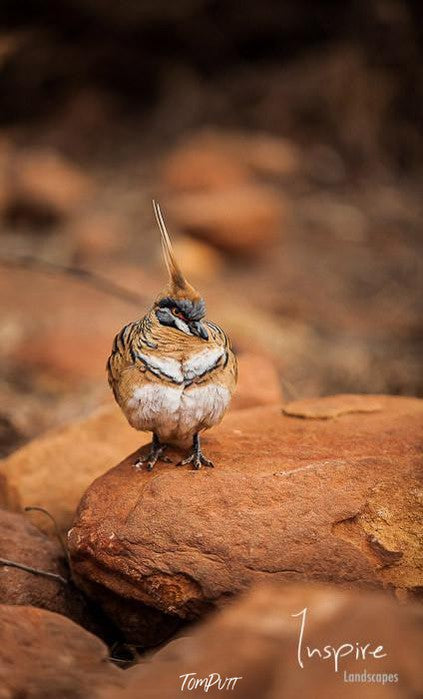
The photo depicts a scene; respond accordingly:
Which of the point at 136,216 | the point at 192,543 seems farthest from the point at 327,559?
the point at 136,216

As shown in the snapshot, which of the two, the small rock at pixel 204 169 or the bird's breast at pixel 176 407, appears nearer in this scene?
the bird's breast at pixel 176 407

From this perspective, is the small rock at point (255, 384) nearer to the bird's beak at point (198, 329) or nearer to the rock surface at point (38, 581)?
the bird's beak at point (198, 329)

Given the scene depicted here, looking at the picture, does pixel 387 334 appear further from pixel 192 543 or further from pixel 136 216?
pixel 192 543

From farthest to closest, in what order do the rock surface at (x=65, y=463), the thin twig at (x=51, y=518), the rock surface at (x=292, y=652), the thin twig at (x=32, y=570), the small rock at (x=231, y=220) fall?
the small rock at (x=231, y=220) < the rock surface at (x=65, y=463) < the thin twig at (x=51, y=518) < the thin twig at (x=32, y=570) < the rock surface at (x=292, y=652)

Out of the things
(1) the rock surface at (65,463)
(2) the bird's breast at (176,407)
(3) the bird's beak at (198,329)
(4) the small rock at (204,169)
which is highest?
(4) the small rock at (204,169)

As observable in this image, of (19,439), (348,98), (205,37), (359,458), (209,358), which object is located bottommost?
(19,439)

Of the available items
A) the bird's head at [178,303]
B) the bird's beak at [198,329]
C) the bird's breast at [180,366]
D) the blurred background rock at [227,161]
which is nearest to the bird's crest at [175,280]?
the bird's head at [178,303]

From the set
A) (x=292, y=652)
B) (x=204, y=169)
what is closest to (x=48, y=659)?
(x=292, y=652)
